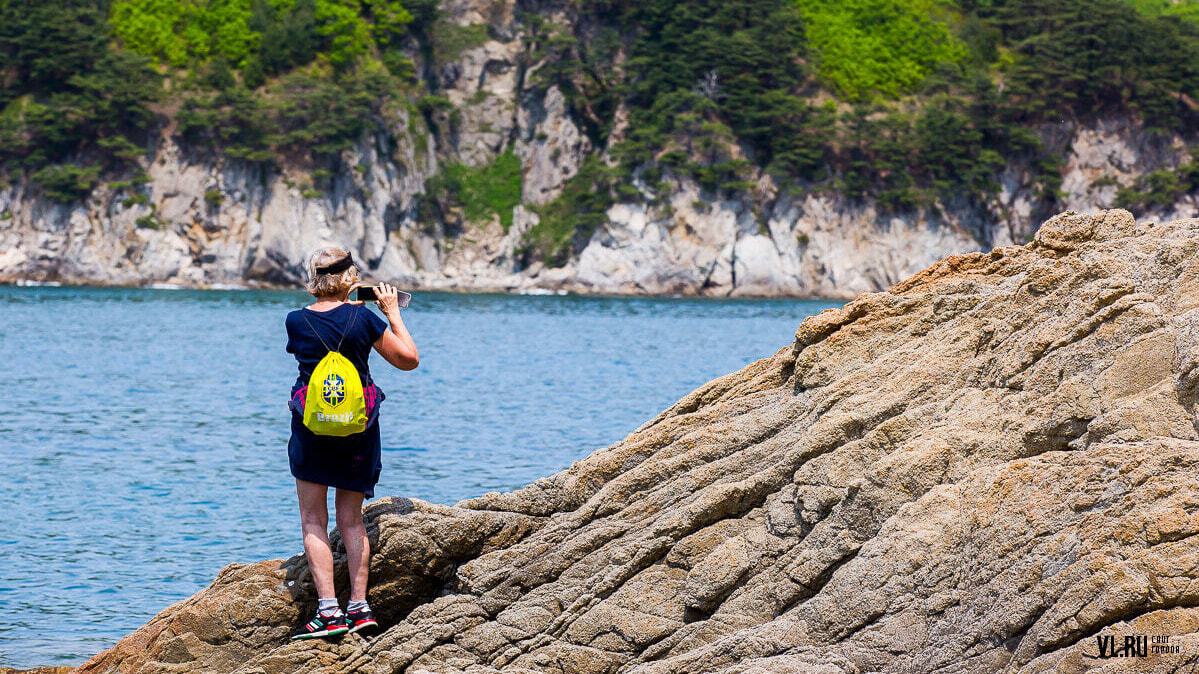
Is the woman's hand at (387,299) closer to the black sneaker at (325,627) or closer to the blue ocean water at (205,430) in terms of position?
the black sneaker at (325,627)

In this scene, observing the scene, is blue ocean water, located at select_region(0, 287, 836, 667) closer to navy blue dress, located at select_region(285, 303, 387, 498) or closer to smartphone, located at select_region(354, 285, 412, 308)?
navy blue dress, located at select_region(285, 303, 387, 498)

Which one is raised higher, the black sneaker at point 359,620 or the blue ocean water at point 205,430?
the black sneaker at point 359,620

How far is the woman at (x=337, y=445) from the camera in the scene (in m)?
6.61

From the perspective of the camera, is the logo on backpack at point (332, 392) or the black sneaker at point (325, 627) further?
the black sneaker at point (325, 627)

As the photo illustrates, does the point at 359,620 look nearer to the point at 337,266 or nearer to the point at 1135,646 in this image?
the point at 337,266

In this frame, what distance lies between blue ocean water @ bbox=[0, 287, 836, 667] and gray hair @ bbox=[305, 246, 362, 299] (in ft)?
14.5

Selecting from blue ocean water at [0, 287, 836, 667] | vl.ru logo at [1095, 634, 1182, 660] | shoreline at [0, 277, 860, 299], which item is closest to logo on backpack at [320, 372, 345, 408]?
vl.ru logo at [1095, 634, 1182, 660]

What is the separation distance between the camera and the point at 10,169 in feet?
310

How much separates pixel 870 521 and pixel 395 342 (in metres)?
2.67

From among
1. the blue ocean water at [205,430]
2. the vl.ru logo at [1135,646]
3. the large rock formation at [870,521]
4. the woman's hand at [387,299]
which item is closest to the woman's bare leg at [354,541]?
the large rock formation at [870,521]

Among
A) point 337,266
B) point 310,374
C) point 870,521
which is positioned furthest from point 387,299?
point 870,521

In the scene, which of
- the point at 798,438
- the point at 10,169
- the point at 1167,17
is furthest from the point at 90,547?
the point at 1167,17

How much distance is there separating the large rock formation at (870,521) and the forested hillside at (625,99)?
290 ft

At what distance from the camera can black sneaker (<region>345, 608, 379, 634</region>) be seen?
673 cm
